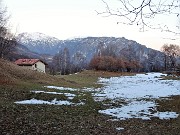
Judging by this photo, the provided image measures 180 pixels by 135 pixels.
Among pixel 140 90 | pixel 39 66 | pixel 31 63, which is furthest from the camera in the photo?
pixel 39 66

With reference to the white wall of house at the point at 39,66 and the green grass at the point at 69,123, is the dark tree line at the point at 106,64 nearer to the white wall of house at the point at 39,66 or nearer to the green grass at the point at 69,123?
the white wall of house at the point at 39,66

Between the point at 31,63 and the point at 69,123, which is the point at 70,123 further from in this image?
the point at 31,63

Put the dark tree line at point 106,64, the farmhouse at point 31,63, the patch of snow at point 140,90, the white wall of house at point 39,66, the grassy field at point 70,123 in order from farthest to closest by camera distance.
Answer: the dark tree line at point 106,64
the white wall of house at point 39,66
the farmhouse at point 31,63
the patch of snow at point 140,90
the grassy field at point 70,123

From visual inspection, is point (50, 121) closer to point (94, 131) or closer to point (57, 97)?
point (94, 131)

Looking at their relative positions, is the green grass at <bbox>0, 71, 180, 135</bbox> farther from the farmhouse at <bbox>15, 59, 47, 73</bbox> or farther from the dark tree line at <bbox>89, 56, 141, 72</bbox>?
the dark tree line at <bbox>89, 56, 141, 72</bbox>

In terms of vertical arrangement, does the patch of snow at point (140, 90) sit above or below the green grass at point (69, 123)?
below

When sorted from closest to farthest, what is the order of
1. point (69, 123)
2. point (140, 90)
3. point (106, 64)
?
1. point (69, 123)
2. point (140, 90)
3. point (106, 64)

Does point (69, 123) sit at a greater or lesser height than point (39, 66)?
lesser

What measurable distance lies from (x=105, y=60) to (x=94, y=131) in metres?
92.1

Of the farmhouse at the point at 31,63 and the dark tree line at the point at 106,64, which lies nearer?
the farmhouse at the point at 31,63

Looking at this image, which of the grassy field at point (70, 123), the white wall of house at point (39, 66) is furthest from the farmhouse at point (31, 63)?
the grassy field at point (70, 123)

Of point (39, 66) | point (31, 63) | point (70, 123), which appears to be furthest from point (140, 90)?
point (39, 66)

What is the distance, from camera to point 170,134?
13430 millimetres

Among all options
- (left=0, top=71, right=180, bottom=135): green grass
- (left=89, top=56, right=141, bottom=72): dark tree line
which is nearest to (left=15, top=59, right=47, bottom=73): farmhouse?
(left=89, top=56, right=141, bottom=72): dark tree line
